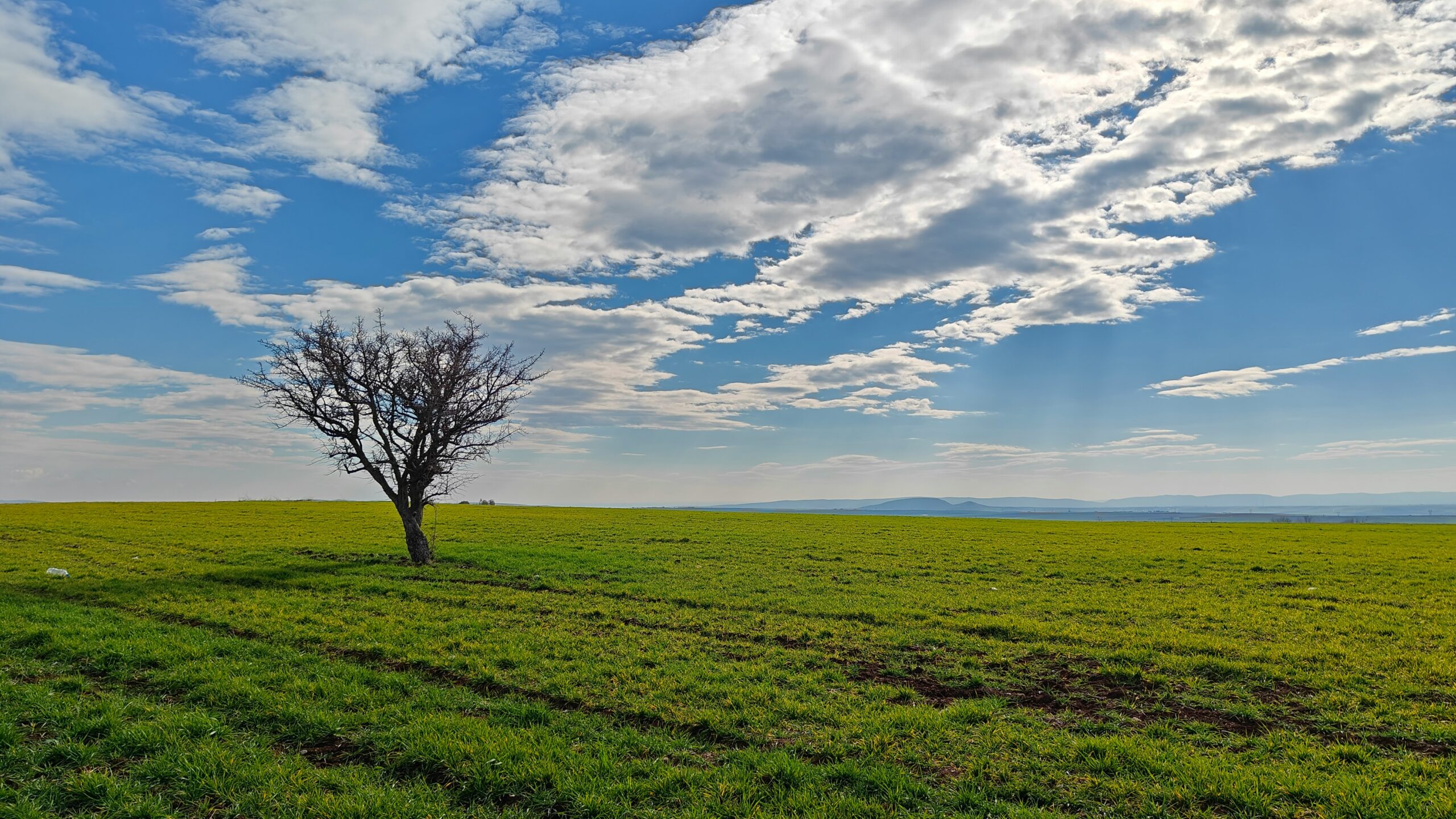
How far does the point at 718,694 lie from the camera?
476 inches

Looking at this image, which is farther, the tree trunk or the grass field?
the tree trunk

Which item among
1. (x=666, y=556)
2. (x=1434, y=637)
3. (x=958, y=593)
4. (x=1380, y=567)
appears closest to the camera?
(x=1434, y=637)

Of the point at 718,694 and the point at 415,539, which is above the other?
the point at 415,539

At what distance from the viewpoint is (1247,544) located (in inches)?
1763

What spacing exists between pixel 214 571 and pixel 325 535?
58.3ft

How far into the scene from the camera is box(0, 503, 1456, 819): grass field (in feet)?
27.6

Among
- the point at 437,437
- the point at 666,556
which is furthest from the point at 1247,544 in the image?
the point at 437,437

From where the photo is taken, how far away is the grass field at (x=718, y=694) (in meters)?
8.42

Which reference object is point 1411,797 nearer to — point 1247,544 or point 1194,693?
point 1194,693

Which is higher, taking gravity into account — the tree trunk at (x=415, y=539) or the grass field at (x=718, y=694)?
the tree trunk at (x=415, y=539)

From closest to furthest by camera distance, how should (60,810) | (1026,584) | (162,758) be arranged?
(60,810) < (162,758) < (1026,584)

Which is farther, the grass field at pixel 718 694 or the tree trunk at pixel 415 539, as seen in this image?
the tree trunk at pixel 415 539

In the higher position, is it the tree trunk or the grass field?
the tree trunk

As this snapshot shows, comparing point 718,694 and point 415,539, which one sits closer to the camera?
point 718,694
